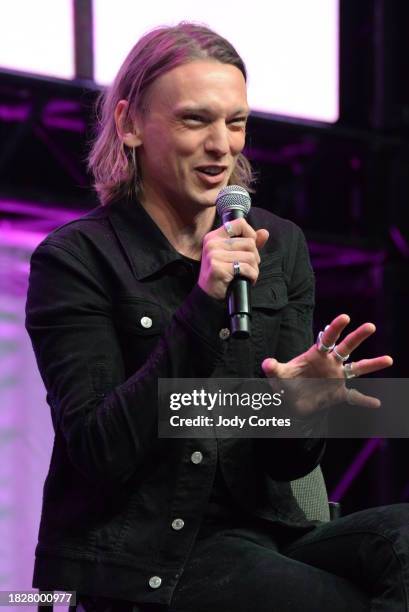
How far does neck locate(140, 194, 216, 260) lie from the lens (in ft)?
6.50

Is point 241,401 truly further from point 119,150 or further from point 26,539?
point 26,539

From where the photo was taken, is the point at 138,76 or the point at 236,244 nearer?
the point at 236,244

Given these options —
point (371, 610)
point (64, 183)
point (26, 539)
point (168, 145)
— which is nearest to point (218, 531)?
point (371, 610)

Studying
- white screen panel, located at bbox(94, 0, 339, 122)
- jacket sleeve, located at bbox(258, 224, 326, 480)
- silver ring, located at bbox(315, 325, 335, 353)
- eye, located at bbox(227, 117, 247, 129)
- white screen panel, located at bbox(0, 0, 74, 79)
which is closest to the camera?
silver ring, located at bbox(315, 325, 335, 353)

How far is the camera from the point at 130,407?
1700 mm

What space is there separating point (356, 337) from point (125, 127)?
0.63m

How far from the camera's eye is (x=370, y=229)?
14.4 feet

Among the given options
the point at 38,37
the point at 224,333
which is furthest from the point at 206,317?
the point at 38,37

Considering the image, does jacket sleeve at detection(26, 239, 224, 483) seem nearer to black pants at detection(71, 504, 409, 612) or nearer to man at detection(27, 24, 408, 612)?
man at detection(27, 24, 408, 612)

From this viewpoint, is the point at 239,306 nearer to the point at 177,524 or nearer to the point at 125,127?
the point at 177,524

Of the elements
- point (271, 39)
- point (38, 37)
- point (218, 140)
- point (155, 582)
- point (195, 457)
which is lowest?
point (155, 582)

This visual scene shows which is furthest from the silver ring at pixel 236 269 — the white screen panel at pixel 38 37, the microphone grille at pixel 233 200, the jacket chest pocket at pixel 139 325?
the white screen panel at pixel 38 37

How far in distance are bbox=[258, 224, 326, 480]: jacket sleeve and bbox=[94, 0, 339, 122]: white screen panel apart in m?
1.87

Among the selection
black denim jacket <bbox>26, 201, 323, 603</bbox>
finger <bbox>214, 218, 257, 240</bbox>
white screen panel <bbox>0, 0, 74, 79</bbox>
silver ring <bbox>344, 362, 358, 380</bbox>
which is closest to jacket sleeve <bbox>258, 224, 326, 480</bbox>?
black denim jacket <bbox>26, 201, 323, 603</bbox>
